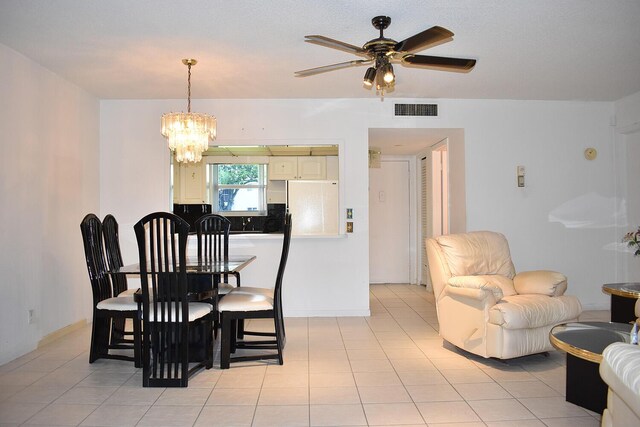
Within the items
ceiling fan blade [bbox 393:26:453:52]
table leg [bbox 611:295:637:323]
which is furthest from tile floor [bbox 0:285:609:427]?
ceiling fan blade [bbox 393:26:453:52]

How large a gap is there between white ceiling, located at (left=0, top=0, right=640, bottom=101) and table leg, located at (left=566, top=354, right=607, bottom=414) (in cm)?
223

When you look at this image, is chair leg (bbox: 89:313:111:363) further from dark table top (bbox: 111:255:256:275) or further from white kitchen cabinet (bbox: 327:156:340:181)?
white kitchen cabinet (bbox: 327:156:340:181)

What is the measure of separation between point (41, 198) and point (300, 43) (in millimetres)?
2642

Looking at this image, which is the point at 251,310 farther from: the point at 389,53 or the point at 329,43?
the point at 389,53

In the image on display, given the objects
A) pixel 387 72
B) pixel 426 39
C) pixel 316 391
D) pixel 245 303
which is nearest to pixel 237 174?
pixel 245 303

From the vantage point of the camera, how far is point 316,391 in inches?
110

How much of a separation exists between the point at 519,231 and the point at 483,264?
157cm

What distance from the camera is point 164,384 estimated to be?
289cm

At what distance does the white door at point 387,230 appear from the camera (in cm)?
723

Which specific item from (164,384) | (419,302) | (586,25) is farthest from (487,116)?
(164,384)

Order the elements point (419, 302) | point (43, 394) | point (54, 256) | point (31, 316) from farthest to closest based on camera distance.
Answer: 1. point (419, 302)
2. point (54, 256)
3. point (31, 316)
4. point (43, 394)

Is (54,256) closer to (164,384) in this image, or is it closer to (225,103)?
(164,384)

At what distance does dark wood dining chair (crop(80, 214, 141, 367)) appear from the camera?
10.4 ft

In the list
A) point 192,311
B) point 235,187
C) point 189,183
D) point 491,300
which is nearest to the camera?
point 192,311
